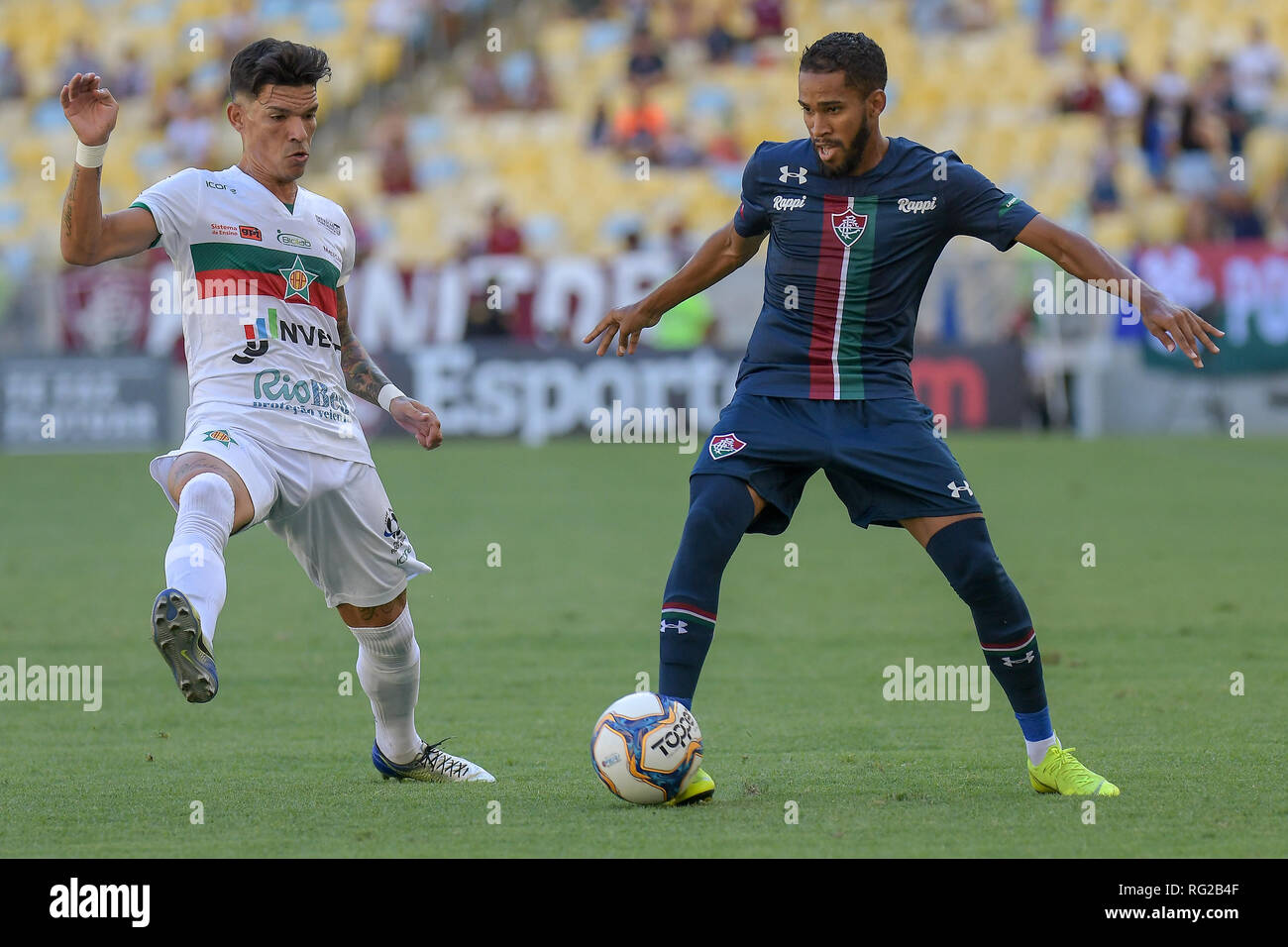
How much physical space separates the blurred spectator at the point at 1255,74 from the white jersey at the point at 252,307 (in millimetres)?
21283

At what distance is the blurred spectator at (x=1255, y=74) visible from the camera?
25078 millimetres

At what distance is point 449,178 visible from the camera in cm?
2709

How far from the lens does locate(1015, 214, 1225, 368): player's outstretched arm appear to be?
546 centimetres

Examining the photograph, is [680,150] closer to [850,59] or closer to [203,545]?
[850,59]

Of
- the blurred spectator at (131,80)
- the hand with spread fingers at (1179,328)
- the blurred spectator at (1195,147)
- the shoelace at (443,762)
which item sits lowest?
the shoelace at (443,762)

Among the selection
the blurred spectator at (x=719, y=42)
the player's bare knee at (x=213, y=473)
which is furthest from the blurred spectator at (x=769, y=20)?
the player's bare knee at (x=213, y=473)

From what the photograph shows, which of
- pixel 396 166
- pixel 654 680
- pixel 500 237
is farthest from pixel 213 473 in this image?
pixel 396 166

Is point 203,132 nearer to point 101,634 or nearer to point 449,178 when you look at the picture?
point 449,178

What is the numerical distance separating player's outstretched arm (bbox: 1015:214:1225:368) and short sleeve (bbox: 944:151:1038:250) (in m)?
0.05

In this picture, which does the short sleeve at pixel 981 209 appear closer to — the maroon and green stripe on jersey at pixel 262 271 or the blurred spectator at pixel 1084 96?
the maroon and green stripe on jersey at pixel 262 271

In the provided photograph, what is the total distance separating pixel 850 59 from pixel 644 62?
22169 millimetres

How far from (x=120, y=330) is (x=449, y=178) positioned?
20.5ft

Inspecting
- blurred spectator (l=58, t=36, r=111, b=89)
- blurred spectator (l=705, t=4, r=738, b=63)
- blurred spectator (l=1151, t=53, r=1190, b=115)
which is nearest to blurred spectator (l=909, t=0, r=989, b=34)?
blurred spectator (l=705, t=4, r=738, b=63)

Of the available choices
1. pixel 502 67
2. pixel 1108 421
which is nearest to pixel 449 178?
pixel 502 67
